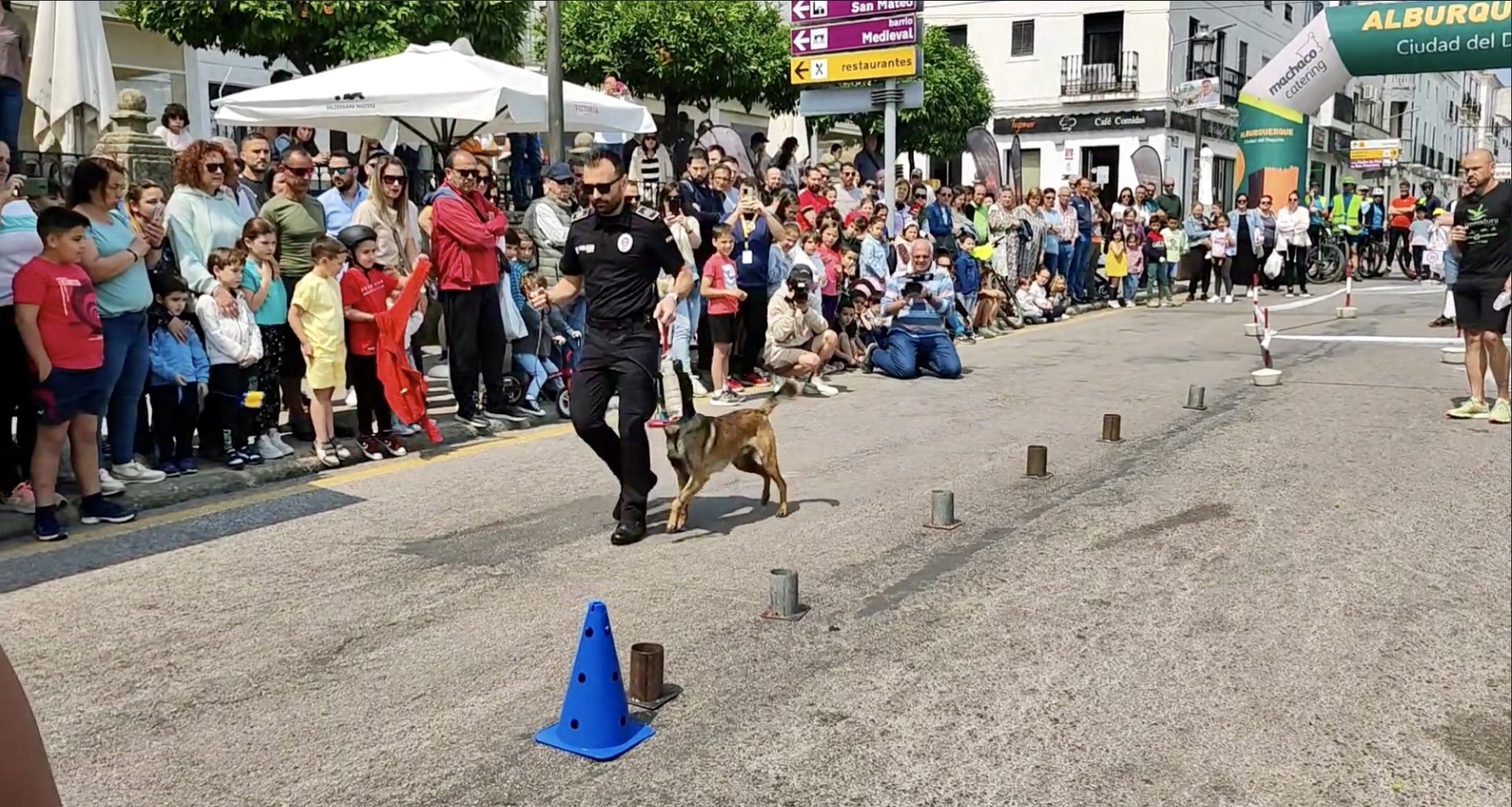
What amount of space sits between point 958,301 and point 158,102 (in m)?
17.2

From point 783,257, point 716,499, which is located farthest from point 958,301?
point 716,499

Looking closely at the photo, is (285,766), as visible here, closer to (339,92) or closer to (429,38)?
(339,92)

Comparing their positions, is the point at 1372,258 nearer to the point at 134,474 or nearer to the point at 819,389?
the point at 819,389

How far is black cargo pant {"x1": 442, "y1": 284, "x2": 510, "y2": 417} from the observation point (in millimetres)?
9078

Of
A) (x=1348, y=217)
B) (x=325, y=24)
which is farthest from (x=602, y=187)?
(x=1348, y=217)

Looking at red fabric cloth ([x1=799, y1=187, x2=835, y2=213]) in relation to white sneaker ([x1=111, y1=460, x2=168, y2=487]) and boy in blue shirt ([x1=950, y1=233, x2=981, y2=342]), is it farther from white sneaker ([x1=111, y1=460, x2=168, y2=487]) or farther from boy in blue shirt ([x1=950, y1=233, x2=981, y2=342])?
white sneaker ([x1=111, y1=460, x2=168, y2=487])

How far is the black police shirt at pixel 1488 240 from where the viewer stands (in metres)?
9.15

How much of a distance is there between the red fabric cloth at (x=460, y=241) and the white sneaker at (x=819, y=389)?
3.67m

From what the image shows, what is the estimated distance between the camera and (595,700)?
3842mm

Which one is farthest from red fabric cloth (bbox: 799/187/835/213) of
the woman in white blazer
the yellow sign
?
the woman in white blazer

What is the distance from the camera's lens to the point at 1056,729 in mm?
4066

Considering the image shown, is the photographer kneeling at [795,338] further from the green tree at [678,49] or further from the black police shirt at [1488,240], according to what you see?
the green tree at [678,49]

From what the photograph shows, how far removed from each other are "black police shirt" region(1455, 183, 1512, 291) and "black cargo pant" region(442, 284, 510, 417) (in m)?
7.44

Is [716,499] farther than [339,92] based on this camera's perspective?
No
